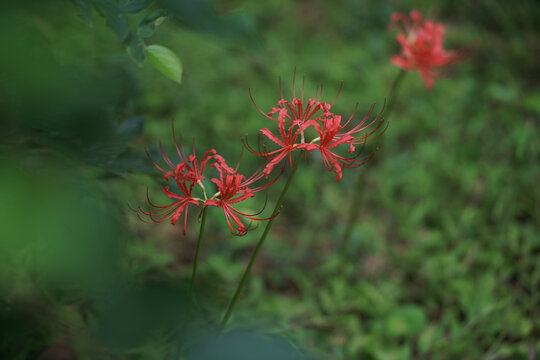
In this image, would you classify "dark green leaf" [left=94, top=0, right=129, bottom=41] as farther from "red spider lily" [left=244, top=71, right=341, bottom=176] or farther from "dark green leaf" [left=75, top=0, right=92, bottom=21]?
"red spider lily" [left=244, top=71, right=341, bottom=176]

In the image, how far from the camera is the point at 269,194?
2.33m

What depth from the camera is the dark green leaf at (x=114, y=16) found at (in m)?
0.71

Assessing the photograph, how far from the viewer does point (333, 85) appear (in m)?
2.99

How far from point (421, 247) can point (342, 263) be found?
0.45 meters

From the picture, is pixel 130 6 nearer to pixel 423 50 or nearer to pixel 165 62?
pixel 165 62

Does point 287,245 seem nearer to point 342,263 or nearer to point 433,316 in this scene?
point 342,263

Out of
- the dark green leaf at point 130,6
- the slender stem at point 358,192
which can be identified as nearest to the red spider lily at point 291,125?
the dark green leaf at point 130,6

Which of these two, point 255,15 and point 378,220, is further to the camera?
point 255,15

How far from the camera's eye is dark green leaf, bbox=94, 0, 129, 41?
707 millimetres

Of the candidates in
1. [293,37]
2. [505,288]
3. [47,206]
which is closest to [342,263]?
[505,288]

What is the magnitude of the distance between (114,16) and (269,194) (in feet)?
5.38

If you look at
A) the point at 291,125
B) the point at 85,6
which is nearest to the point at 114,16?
the point at 85,6

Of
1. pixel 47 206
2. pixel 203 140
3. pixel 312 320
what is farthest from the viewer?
pixel 203 140

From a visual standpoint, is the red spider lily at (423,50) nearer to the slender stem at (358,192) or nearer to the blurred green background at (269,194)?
the slender stem at (358,192)
